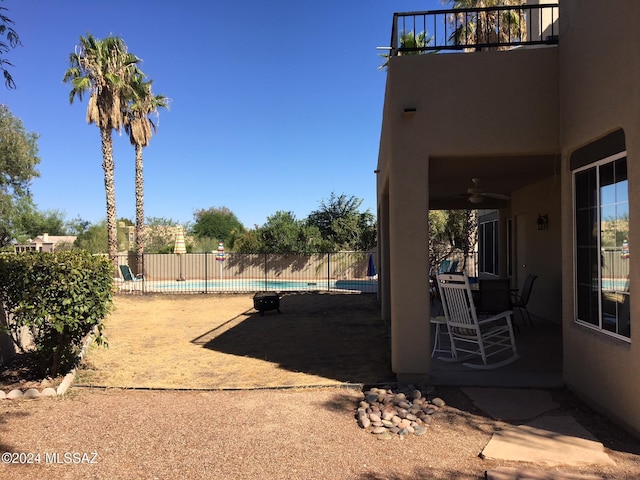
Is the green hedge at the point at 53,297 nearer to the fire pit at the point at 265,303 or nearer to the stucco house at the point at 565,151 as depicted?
the stucco house at the point at 565,151

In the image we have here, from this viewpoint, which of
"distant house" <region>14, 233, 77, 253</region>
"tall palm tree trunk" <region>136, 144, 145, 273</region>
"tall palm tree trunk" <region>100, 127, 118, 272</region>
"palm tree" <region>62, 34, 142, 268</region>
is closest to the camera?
"distant house" <region>14, 233, 77, 253</region>

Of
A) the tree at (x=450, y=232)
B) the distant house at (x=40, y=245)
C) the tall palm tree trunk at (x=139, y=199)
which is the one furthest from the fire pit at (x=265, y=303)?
the tall palm tree trunk at (x=139, y=199)

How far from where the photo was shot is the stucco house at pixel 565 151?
143 inches

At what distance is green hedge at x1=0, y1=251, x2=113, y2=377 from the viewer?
504 centimetres

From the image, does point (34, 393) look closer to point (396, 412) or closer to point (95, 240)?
point (396, 412)

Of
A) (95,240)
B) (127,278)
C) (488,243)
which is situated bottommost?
(127,278)

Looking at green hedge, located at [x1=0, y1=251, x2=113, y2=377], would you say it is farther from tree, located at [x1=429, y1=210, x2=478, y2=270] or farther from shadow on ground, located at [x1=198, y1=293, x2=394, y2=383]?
tree, located at [x1=429, y1=210, x2=478, y2=270]

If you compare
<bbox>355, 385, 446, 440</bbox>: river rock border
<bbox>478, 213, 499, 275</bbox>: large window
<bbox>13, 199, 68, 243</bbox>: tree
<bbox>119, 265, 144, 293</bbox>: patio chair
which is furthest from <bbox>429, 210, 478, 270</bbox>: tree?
<bbox>13, 199, 68, 243</bbox>: tree

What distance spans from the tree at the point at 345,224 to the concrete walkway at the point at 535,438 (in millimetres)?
20432

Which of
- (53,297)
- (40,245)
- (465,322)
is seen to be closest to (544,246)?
(465,322)

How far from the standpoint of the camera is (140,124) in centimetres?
2016

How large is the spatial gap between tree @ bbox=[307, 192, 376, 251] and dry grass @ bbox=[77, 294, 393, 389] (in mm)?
12325

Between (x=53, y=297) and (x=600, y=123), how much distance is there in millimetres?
6063

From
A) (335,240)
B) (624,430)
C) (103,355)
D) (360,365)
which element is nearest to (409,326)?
(360,365)
